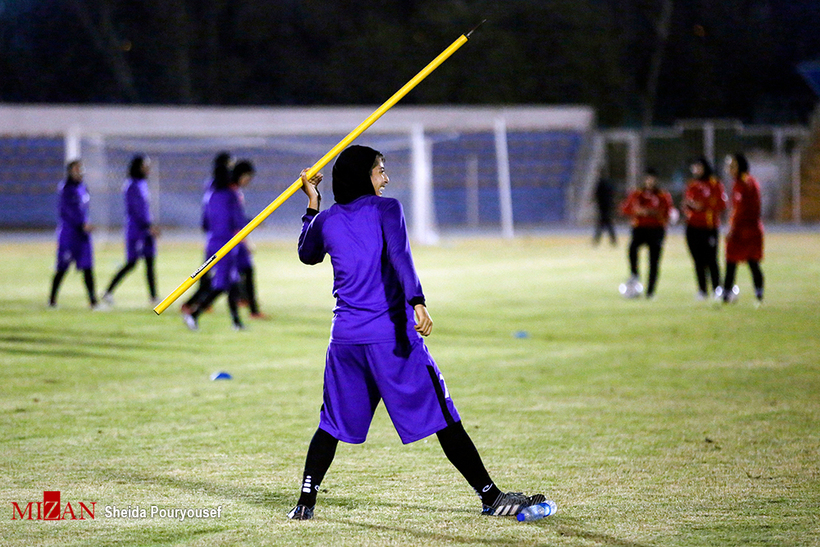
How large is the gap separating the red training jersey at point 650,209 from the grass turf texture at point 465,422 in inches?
56.4

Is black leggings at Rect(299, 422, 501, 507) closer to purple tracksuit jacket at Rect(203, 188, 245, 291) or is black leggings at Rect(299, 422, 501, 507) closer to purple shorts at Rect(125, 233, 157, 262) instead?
purple tracksuit jacket at Rect(203, 188, 245, 291)

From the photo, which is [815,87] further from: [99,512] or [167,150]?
[99,512]

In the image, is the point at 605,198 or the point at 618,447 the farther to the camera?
the point at 605,198

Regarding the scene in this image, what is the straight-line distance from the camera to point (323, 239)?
18.6 ft

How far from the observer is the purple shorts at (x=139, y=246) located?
16656 mm

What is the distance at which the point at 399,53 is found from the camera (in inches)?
1948

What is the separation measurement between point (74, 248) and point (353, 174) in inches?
450

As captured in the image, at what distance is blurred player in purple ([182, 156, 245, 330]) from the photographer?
1344 centimetres

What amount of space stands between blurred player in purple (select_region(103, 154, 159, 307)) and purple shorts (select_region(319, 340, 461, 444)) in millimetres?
11409

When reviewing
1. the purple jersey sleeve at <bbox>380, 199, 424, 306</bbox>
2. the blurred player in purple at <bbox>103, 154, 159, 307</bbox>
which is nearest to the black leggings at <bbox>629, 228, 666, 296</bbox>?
the blurred player in purple at <bbox>103, 154, 159, 307</bbox>

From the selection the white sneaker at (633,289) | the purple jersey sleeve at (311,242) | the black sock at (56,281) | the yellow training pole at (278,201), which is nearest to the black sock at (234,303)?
the black sock at (56,281)

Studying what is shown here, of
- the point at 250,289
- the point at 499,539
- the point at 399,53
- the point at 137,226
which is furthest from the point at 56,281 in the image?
the point at 399,53

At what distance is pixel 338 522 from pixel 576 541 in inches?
47.0

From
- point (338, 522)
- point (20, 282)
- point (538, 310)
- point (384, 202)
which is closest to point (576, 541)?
point (338, 522)
